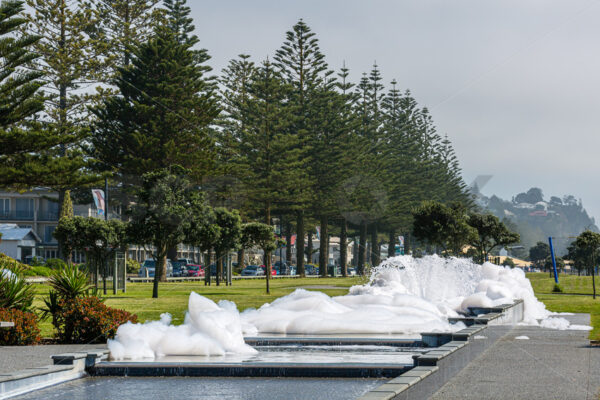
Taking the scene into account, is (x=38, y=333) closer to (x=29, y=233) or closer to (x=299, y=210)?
(x=299, y=210)

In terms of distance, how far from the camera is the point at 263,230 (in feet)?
138

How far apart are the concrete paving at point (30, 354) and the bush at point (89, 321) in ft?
1.18

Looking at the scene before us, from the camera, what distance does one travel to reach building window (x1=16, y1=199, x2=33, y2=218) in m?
87.0

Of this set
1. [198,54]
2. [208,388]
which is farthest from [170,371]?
[198,54]

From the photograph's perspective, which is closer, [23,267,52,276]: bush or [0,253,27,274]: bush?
[0,253,27,274]: bush

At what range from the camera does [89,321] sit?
13383 mm

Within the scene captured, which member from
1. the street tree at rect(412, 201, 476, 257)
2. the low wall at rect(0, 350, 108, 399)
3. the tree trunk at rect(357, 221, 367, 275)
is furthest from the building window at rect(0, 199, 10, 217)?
the low wall at rect(0, 350, 108, 399)

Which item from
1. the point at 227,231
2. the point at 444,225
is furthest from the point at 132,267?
the point at 444,225

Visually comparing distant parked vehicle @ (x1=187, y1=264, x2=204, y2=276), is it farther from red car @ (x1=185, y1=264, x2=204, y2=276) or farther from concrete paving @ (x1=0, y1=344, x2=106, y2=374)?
concrete paving @ (x1=0, y1=344, x2=106, y2=374)

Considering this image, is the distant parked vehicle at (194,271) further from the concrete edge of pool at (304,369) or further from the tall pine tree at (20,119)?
the concrete edge of pool at (304,369)

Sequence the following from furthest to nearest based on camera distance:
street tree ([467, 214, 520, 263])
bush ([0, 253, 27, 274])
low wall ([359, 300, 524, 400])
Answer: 1. street tree ([467, 214, 520, 263])
2. bush ([0, 253, 27, 274])
3. low wall ([359, 300, 524, 400])

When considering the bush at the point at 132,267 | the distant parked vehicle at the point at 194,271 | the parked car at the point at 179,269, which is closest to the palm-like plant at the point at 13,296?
the bush at the point at 132,267

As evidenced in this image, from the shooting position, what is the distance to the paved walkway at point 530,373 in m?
7.98

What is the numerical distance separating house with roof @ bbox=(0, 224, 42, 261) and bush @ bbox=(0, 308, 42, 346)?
6197 cm
